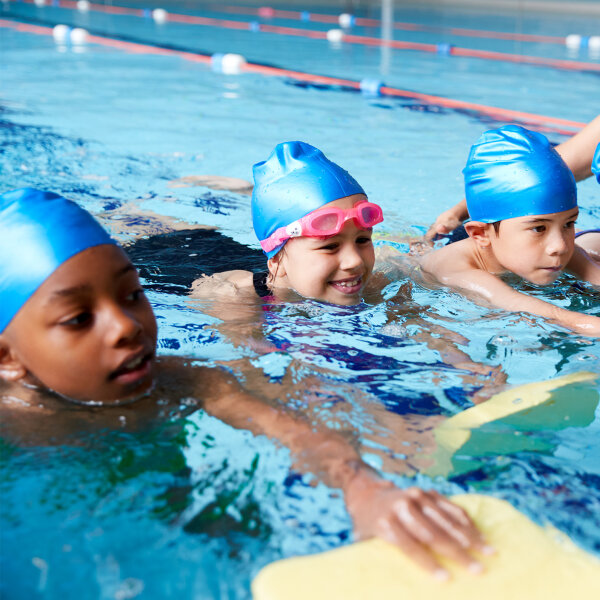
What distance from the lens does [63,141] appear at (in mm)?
6371

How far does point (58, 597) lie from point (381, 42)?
44.6 feet

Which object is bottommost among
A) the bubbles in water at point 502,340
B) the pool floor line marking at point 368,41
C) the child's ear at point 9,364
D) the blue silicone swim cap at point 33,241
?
the bubbles in water at point 502,340

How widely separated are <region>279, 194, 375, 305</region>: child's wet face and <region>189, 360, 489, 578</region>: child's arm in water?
2.95ft

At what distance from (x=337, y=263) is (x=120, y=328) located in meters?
1.28

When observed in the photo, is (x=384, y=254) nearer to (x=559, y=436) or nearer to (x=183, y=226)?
(x=183, y=226)

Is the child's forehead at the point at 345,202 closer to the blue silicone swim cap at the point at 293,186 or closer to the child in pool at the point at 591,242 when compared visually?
the blue silicone swim cap at the point at 293,186

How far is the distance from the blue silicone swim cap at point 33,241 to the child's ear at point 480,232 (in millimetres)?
1995

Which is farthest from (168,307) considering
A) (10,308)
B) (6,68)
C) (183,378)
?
(6,68)

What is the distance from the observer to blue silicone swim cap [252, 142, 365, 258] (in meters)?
3.16

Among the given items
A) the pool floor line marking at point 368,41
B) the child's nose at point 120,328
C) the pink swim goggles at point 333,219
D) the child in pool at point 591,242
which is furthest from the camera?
the pool floor line marking at point 368,41

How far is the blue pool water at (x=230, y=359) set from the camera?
68.2 inches

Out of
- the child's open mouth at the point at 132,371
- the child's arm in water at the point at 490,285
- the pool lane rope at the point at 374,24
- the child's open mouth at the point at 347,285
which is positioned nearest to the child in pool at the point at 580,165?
the child's arm in water at the point at 490,285

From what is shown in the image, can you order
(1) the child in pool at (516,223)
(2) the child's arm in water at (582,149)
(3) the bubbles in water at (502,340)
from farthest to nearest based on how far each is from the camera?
(2) the child's arm in water at (582,149), (1) the child in pool at (516,223), (3) the bubbles in water at (502,340)

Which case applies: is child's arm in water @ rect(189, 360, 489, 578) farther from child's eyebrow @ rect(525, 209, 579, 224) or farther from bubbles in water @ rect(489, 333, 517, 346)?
child's eyebrow @ rect(525, 209, 579, 224)
